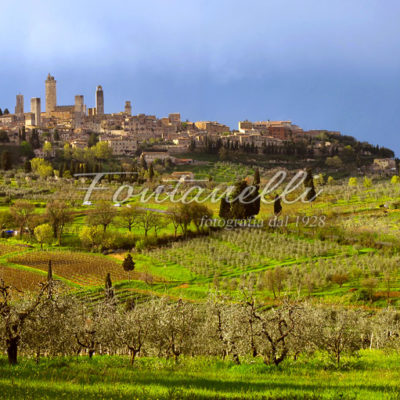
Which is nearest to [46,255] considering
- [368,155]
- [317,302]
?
[317,302]

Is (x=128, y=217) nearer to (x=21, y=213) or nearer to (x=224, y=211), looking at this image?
(x=224, y=211)

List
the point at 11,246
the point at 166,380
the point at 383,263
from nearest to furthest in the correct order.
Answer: the point at 166,380
the point at 383,263
the point at 11,246

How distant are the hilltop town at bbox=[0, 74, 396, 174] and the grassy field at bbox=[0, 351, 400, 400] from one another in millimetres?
72764

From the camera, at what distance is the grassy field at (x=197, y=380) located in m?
7.67

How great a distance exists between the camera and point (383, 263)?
96.6 ft

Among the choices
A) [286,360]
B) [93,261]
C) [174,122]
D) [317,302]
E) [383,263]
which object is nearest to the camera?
[286,360]

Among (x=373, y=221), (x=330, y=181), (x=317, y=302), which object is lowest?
(x=317, y=302)

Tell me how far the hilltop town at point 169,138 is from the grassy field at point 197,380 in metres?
72.8

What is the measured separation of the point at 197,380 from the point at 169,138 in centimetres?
9559

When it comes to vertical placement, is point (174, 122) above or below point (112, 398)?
above

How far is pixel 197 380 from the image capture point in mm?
8938

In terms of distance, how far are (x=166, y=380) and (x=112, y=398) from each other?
1742 mm

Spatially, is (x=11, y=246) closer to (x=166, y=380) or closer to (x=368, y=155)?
(x=166, y=380)

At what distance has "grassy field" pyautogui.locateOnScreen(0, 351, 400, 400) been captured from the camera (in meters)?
7.67
